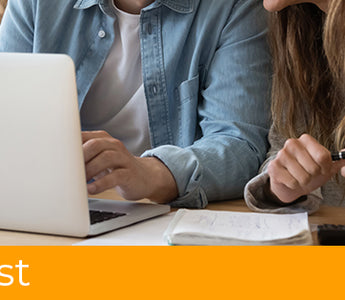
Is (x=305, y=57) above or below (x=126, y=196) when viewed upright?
above

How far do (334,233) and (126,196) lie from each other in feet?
1.29

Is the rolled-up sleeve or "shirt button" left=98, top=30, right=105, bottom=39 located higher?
"shirt button" left=98, top=30, right=105, bottom=39

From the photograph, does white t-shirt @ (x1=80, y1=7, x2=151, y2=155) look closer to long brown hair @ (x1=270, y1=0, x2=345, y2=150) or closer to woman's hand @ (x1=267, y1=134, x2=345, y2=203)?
long brown hair @ (x1=270, y1=0, x2=345, y2=150)

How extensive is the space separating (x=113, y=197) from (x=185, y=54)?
0.42m

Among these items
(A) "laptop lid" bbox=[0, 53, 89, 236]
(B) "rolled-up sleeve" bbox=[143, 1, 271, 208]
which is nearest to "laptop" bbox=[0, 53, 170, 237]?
(A) "laptop lid" bbox=[0, 53, 89, 236]

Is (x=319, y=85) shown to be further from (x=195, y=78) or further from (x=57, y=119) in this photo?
(x=57, y=119)

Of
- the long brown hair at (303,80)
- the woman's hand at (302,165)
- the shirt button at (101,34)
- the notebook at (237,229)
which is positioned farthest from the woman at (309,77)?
the shirt button at (101,34)

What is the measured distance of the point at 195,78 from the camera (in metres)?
1.36

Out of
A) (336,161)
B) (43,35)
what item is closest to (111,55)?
(43,35)

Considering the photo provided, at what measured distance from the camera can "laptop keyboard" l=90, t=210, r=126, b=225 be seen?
0.88 metres

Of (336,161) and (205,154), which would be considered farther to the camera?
(205,154)

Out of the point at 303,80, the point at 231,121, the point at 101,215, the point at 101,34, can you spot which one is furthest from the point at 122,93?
the point at 101,215

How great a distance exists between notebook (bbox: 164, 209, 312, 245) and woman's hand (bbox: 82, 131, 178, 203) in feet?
0.42

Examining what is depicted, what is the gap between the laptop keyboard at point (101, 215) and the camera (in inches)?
34.7
